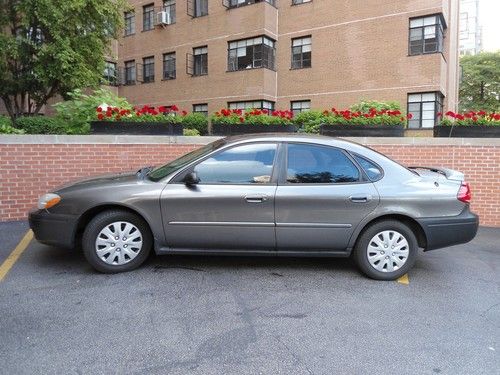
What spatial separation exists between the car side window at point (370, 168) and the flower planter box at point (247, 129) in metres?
3.74

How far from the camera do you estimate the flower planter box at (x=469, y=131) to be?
7.35 m

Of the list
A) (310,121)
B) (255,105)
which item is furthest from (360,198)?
(255,105)

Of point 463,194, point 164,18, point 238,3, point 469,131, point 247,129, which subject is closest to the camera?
point 463,194

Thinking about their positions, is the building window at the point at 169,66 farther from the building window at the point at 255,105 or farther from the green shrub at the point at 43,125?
the green shrub at the point at 43,125

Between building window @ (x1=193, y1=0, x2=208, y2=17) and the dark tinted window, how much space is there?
19.9 m

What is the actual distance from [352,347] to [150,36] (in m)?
24.4

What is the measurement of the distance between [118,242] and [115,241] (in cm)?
3

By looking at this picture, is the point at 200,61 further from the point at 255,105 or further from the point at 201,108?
the point at 255,105

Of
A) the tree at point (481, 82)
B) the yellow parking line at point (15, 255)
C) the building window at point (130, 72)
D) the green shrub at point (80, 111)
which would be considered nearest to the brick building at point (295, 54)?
the building window at point (130, 72)

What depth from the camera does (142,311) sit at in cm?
363

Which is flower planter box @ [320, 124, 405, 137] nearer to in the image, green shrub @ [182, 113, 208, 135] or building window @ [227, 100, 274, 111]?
green shrub @ [182, 113, 208, 135]

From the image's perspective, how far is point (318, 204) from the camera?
4.39m

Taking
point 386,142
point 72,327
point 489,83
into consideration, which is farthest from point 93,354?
point 489,83

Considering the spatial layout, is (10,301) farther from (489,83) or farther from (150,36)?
(489,83)
